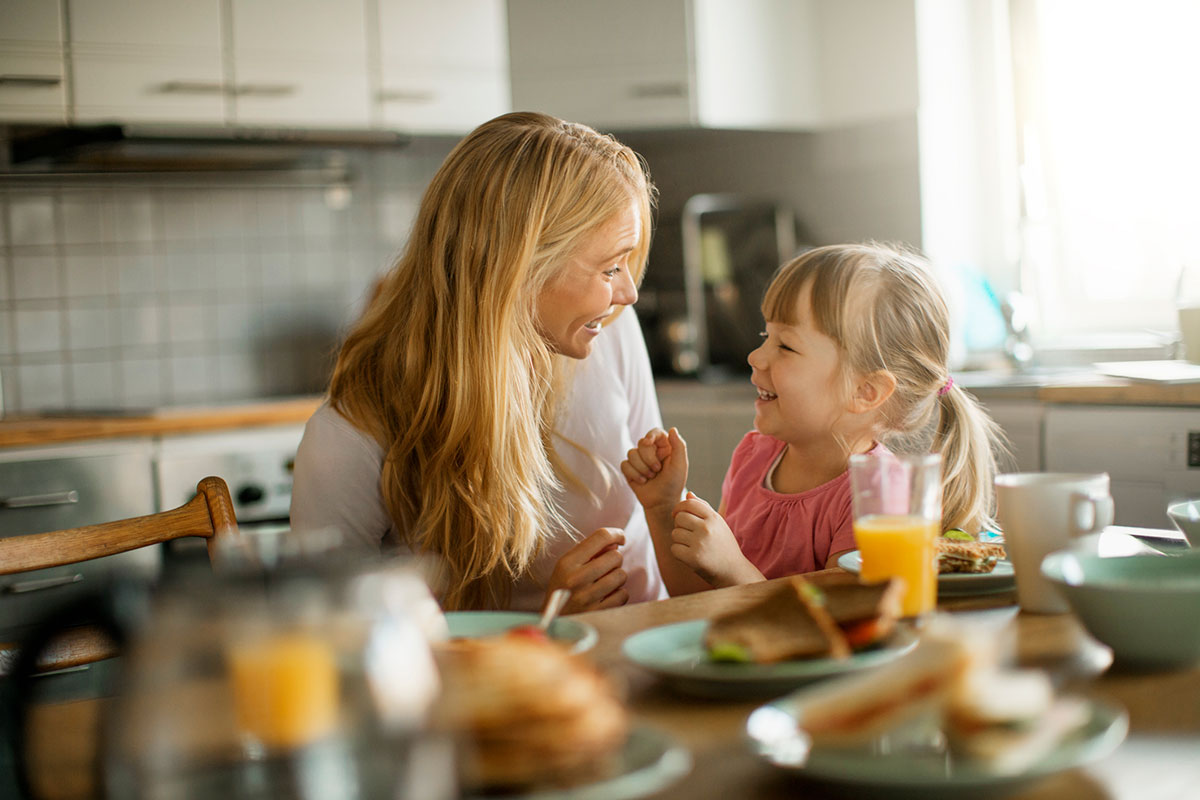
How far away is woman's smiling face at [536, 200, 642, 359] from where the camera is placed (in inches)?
59.1

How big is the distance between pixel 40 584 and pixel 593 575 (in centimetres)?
181

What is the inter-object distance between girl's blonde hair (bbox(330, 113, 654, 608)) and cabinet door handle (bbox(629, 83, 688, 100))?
6.82ft

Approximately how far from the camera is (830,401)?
1621mm

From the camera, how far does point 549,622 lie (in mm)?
889

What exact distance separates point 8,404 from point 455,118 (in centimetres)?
145

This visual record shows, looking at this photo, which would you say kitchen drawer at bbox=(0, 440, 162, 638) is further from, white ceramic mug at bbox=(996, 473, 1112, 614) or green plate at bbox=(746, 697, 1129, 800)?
green plate at bbox=(746, 697, 1129, 800)

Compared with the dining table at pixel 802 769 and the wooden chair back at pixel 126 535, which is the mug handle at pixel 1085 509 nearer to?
the dining table at pixel 802 769

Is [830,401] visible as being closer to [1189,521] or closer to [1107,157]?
[1189,521]

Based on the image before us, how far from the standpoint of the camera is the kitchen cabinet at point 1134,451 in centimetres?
248

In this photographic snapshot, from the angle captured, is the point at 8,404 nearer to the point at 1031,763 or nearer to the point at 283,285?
the point at 283,285

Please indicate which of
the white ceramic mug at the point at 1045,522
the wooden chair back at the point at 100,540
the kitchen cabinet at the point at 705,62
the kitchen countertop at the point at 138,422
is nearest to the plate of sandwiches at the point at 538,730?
the white ceramic mug at the point at 1045,522

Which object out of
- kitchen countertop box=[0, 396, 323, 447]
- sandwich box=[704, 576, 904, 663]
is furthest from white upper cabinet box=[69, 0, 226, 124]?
sandwich box=[704, 576, 904, 663]

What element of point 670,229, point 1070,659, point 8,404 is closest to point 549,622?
point 1070,659

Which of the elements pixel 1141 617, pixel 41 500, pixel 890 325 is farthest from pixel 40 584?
pixel 1141 617
